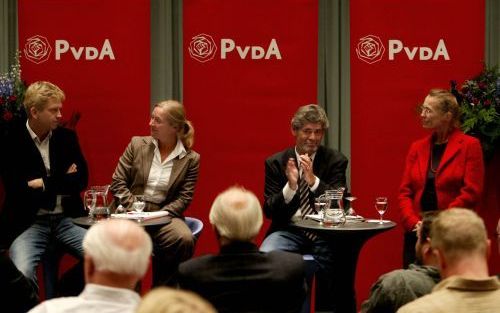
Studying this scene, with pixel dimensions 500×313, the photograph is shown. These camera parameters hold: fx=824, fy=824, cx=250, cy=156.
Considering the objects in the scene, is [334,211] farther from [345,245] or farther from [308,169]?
[308,169]

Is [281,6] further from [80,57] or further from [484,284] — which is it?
[484,284]

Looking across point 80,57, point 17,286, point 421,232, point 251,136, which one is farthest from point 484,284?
point 80,57

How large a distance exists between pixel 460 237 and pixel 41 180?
11.4ft

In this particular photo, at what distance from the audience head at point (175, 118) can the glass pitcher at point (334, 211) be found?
50.4 inches

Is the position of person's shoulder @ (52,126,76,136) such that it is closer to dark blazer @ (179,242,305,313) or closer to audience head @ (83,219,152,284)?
dark blazer @ (179,242,305,313)

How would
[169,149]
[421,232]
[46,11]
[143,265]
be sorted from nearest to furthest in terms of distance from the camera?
[143,265], [421,232], [169,149], [46,11]

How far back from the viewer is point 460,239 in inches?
111

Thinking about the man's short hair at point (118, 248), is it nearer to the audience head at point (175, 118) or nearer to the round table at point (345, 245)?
the round table at point (345, 245)

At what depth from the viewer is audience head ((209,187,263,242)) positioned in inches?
133

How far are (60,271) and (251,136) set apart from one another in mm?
1853

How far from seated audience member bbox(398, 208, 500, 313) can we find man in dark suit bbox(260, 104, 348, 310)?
2628 mm

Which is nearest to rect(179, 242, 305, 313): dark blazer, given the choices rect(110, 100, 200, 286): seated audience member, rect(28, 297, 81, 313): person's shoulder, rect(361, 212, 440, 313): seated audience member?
rect(361, 212, 440, 313): seated audience member

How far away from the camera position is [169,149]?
19.5 ft

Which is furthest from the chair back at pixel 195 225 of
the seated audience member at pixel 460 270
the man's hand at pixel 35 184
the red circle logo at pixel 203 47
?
the seated audience member at pixel 460 270
